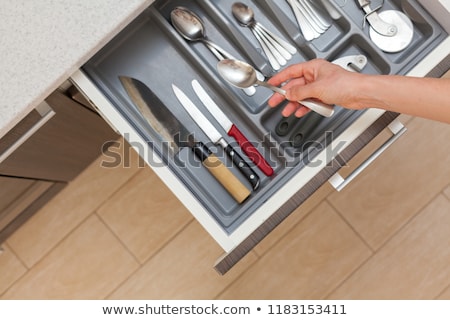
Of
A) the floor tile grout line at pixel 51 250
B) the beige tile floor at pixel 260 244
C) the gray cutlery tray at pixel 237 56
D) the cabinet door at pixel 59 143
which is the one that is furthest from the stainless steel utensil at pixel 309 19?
the floor tile grout line at pixel 51 250

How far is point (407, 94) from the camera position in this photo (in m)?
0.72

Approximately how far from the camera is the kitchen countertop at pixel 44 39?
0.77m

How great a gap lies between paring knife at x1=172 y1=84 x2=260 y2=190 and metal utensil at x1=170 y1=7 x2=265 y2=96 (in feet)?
0.32

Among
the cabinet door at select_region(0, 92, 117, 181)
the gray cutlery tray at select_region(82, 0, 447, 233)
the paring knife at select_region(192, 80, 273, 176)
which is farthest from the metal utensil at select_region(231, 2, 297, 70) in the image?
the cabinet door at select_region(0, 92, 117, 181)

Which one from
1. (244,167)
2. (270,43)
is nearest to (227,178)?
(244,167)

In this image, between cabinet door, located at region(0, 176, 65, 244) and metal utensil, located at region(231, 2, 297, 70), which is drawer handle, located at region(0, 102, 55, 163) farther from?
metal utensil, located at region(231, 2, 297, 70)

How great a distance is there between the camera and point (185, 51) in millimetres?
914

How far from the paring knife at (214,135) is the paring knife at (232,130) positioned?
2cm

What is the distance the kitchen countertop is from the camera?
2.53 ft

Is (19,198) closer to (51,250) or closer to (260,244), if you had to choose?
(51,250)

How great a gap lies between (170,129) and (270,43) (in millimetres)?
240

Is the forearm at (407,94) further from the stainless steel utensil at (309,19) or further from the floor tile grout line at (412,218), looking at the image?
the floor tile grout line at (412,218)

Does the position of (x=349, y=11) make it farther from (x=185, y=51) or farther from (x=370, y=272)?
(x=370, y=272)

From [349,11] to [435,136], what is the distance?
0.65 m
